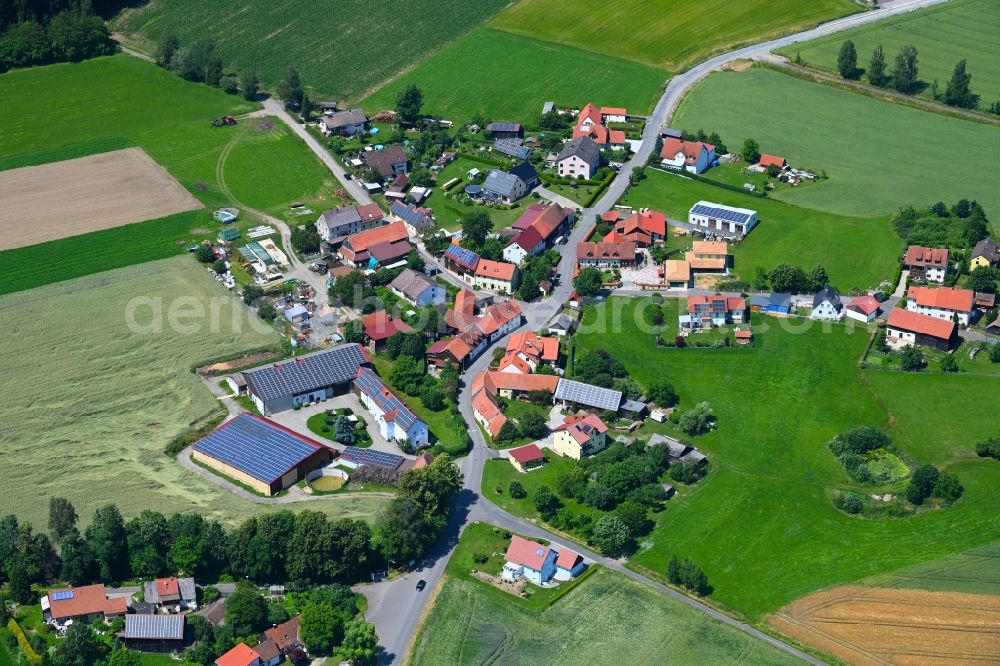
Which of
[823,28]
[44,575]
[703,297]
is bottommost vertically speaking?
[44,575]

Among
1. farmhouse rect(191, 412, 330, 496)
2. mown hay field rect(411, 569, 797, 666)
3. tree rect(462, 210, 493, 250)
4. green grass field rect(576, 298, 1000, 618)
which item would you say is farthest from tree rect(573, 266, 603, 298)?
mown hay field rect(411, 569, 797, 666)

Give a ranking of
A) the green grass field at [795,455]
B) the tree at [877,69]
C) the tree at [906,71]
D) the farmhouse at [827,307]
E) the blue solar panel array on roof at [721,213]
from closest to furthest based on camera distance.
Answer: the green grass field at [795,455] → the farmhouse at [827,307] → the blue solar panel array on roof at [721,213] → the tree at [906,71] → the tree at [877,69]

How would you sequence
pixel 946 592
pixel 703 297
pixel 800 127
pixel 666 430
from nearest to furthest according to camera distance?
pixel 946 592, pixel 666 430, pixel 703 297, pixel 800 127

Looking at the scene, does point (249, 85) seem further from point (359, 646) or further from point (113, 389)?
point (359, 646)

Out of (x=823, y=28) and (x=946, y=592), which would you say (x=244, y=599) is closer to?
(x=946, y=592)

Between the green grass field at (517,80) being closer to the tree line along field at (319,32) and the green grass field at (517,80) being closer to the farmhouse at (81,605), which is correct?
the tree line along field at (319,32)

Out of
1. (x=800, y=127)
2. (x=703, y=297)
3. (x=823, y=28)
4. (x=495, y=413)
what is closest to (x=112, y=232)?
(x=495, y=413)

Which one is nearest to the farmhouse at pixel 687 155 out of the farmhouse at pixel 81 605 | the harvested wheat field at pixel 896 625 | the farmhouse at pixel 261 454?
the farmhouse at pixel 261 454

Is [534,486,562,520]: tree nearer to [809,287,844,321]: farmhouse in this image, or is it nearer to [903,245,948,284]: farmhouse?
[809,287,844,321]: farmhouse
